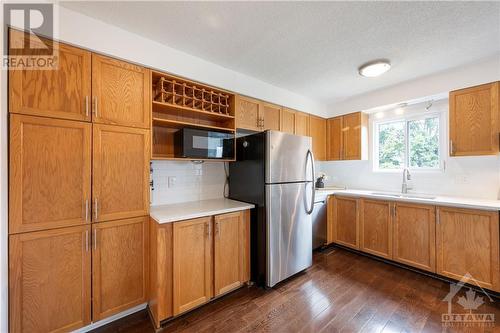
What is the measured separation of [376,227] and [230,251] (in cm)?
204

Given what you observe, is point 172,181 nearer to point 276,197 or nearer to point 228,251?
point 228,251

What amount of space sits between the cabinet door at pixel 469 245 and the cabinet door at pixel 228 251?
2.18 meters

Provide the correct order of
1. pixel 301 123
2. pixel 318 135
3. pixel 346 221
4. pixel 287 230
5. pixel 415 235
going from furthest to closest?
pixel 318 135 → pixel 301 123 → pixel 346 221 → pixel 415 235 → pixel 287 230

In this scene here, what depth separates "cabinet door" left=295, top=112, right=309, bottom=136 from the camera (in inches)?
127

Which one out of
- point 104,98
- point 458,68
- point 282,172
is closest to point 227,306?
point 282,172

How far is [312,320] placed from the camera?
66.7 inches

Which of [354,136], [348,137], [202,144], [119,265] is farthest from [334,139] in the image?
[119,265]

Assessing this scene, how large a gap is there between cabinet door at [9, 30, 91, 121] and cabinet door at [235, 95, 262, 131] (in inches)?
55.9

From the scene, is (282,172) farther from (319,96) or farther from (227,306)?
(319,96)

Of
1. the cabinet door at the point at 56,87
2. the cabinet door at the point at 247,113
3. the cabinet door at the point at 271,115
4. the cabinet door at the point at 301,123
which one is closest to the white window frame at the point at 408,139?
the cabinet door at the point at 301,123

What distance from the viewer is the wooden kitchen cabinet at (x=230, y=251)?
6.32 ft

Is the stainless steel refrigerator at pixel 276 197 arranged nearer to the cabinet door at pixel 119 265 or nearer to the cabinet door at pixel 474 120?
the cabinet door at pixel 119 265
